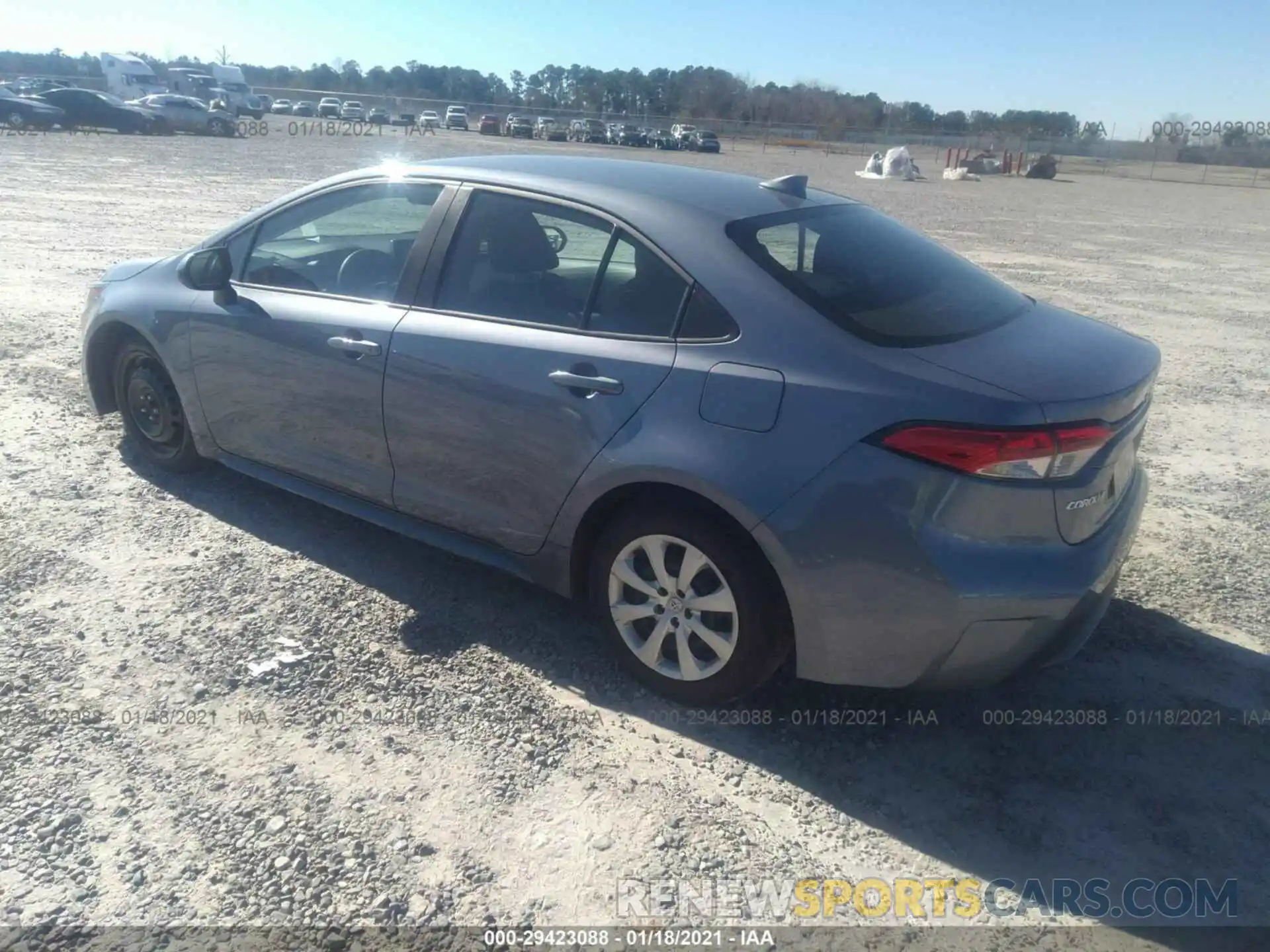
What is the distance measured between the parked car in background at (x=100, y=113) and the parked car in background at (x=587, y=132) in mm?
24328

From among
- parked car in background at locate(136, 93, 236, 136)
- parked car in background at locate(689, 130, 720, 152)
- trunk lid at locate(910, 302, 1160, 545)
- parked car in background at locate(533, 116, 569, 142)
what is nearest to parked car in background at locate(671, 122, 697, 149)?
parked car in background at locate(689, 130, 720, 152)

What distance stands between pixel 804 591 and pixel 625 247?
4.48 ft

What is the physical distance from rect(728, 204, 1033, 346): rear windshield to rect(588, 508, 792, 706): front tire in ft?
2.66

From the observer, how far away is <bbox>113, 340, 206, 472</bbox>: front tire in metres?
5.04

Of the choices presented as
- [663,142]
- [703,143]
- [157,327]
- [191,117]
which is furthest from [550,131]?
[157,327]

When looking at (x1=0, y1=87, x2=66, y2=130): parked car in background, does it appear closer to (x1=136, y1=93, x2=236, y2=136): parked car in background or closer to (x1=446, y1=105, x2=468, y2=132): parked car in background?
(x1=136, y1=93, x2=236, y2=136): parked car in background

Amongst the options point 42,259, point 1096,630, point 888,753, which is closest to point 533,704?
point 888,753

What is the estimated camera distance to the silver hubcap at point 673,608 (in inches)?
127

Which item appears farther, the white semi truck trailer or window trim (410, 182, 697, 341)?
the white semi truck trailer

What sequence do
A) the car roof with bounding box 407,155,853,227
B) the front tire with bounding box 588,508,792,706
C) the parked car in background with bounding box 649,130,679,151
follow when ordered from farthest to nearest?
the parked car in background with bounding box 649,130,679,151, the car roof with bounding box 407,155,853,227, the front tire with bounding box 588,508,792,706

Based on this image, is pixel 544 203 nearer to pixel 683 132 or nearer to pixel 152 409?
pixel 152 409

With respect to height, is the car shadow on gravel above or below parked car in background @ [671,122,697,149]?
below

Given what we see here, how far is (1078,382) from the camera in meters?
3.03

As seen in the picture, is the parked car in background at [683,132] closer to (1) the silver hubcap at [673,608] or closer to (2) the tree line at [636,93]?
(2) the tree line at [636,93]
